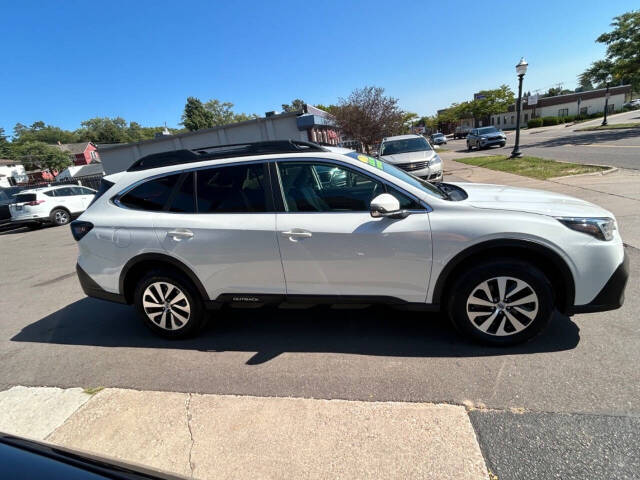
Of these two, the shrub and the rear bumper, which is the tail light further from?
the shrub

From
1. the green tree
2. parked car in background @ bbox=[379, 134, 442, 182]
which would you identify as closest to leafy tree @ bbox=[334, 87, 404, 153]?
parked car in background @ bbox=[379, 134, 442, 182]

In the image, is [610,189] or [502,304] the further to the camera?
[610,189]

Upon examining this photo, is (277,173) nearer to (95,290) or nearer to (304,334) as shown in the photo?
(304,334)

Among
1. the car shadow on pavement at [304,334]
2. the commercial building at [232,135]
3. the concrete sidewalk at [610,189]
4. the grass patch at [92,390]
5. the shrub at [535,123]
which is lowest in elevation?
the concrete sidewalk at [610,189]

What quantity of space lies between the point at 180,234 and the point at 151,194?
1.93ft

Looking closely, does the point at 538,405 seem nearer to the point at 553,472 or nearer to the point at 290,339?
Answer: the point at 553,472

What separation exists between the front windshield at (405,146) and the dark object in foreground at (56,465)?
10695mm

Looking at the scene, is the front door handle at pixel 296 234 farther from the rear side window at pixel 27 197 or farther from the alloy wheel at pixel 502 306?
the rear side window at pixel 27 197

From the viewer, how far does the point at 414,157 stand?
9.60 m

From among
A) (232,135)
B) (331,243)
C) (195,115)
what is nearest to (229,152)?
(331,243)

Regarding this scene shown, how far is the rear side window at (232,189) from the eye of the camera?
3039 millimetres

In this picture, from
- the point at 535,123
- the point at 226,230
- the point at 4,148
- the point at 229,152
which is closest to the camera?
the point at 226,230

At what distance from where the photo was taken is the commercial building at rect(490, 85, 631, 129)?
60.5 m

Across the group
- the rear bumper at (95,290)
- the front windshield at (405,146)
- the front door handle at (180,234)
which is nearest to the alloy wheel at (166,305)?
the rear bumper at (95,290)
